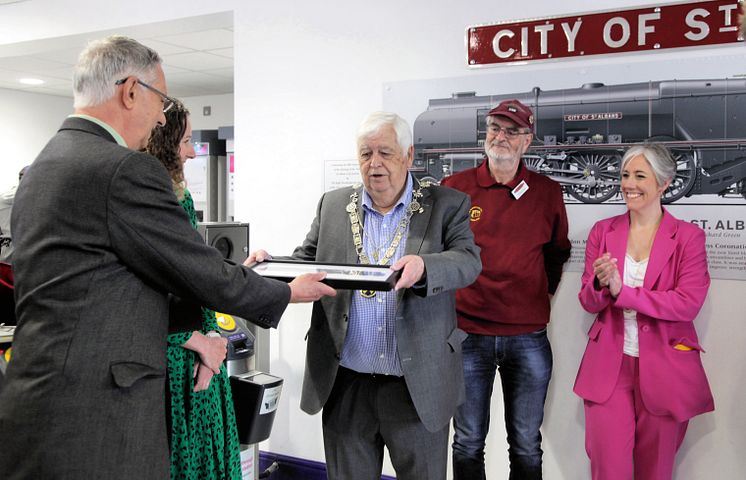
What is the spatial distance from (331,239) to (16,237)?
97 cm

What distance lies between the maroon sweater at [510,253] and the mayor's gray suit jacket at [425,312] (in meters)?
0.57

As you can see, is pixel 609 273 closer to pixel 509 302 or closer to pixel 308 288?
pixel 509 302

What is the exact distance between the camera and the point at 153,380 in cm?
141

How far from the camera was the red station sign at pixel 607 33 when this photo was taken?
2701 mm

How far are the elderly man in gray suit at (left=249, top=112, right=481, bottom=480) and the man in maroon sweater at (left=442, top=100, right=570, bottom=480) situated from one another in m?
0.57

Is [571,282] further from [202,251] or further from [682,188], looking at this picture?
[202,251]

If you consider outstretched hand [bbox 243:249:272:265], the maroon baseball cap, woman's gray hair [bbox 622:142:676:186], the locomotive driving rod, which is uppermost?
the maroon baseball cap

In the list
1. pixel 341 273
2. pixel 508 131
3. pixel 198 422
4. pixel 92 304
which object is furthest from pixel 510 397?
pixel 92 304

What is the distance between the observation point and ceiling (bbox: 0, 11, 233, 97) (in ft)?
13.7

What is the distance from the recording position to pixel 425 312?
198cm

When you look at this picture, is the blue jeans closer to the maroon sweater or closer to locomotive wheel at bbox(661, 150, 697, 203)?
the maroon sweater

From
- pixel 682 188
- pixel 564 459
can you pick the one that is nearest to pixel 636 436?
pixel 564 459

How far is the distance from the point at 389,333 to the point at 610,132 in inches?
61.3

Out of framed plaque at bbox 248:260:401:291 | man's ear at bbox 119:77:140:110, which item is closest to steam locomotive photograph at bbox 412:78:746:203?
framed plaque at bbox 248:260:401:291
